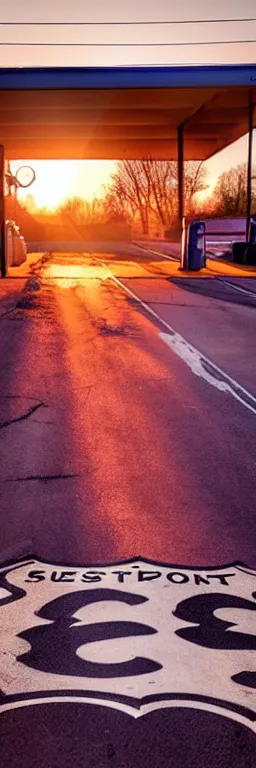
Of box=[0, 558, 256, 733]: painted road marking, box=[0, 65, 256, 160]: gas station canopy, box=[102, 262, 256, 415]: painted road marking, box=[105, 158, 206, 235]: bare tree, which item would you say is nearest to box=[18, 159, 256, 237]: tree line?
box=[105, 158, 206, 235]: bare tree

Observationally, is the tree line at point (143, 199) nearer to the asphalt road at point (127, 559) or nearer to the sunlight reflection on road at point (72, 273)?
the sunlight reflection on road at point (72, 273)

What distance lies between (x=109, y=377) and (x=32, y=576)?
16.4 feet

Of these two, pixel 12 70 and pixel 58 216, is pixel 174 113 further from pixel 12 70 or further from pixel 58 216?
pixel 58 216

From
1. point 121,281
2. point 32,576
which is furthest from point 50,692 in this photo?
point 121,281

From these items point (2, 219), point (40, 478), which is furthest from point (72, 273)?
point (40, 478)

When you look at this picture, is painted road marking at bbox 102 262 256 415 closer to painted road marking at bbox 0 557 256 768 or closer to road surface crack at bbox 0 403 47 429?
road surface crack at bbox 0 403 47 429

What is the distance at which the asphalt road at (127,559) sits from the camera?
8.94 ft

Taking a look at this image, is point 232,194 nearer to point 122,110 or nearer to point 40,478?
point 122,110

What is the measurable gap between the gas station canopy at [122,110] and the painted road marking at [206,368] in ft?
32.5

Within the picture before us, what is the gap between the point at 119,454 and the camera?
6.01 m

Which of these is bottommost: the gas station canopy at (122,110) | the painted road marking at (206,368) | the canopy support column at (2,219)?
the painted road marking at (206,368)

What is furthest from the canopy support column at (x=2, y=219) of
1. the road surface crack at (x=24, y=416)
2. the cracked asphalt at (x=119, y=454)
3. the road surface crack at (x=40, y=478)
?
the road surface crack at (x=40, y=478)

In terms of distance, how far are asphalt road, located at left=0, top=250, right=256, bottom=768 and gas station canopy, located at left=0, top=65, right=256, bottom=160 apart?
1312 centimetres

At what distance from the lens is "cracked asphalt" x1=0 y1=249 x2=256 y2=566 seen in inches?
175
